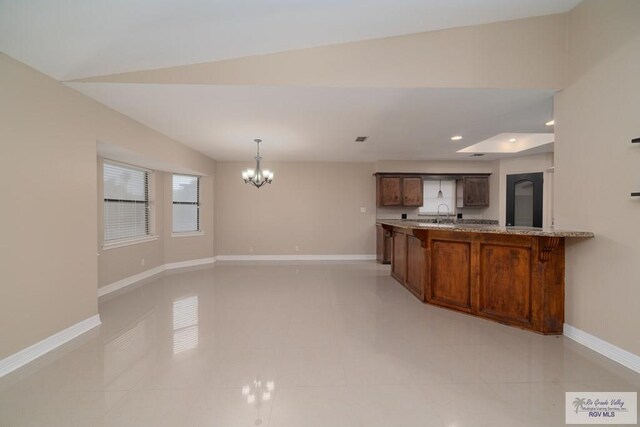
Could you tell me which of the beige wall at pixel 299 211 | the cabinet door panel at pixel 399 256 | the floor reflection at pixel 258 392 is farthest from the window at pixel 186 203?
the floor reflection at pixel 258 392

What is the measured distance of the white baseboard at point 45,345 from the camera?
2.31 metres

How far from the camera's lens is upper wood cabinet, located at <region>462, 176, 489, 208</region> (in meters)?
7.26

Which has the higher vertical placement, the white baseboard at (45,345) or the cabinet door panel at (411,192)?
the cabinet door panel at (411,192)

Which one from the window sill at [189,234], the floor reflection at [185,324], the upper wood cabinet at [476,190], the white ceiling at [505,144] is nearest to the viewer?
the floor reflection at [185,324]

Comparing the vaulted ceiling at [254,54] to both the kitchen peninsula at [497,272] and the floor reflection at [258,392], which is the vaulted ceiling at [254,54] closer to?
the kitchen peninsula at [497,272]

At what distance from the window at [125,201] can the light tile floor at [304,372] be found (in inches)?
63.4

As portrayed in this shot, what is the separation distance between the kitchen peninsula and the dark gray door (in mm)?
3882

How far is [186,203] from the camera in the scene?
662cm

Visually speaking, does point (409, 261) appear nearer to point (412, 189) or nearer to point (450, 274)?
point (450, 274)

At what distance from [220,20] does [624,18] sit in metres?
3.32

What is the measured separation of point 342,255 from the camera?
747 centimetres

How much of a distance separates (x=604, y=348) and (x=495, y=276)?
100 cm

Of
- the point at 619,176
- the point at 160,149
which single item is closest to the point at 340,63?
the point at 619,176

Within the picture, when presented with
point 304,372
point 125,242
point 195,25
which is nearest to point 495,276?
point 304,372
